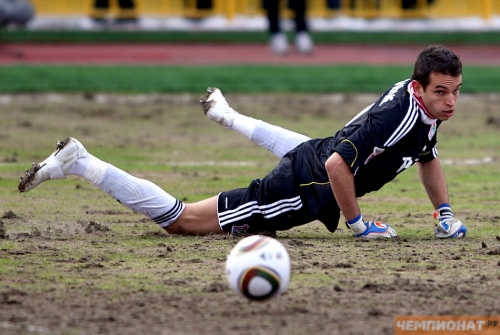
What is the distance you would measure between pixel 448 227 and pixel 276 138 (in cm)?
141

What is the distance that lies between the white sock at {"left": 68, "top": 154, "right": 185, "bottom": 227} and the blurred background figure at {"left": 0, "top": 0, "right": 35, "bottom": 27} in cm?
1399

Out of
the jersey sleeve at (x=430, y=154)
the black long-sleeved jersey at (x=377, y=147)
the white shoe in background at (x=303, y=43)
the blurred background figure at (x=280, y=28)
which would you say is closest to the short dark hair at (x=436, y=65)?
the black long-sleeved jersey at (x=377, y=147)

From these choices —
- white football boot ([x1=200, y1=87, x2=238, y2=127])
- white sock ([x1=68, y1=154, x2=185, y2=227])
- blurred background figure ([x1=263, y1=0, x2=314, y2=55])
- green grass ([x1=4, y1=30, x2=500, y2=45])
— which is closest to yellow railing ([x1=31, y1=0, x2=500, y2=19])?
green grass ([x1=4, y1=30, x2=500, y2=45])

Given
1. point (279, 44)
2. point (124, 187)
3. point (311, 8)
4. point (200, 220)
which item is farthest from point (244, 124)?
point (311, 8)

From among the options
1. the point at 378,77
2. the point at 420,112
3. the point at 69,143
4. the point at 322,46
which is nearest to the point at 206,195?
the point at 69,143

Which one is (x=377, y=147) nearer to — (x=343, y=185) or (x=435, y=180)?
(x=343, y=185)

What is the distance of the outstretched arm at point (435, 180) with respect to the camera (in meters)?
6.57

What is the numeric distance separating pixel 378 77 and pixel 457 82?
448 inches

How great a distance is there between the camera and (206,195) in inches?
332

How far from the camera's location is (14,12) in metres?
19.8

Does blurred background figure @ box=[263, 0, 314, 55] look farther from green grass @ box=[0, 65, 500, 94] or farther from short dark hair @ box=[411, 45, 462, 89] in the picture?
short dark hair @ box=[411, 45, 462, 89]

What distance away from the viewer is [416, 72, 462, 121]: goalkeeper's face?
588 centimetres

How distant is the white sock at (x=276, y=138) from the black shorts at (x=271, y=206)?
0.94ft

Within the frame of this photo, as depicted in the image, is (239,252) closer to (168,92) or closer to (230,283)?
(230,283)
